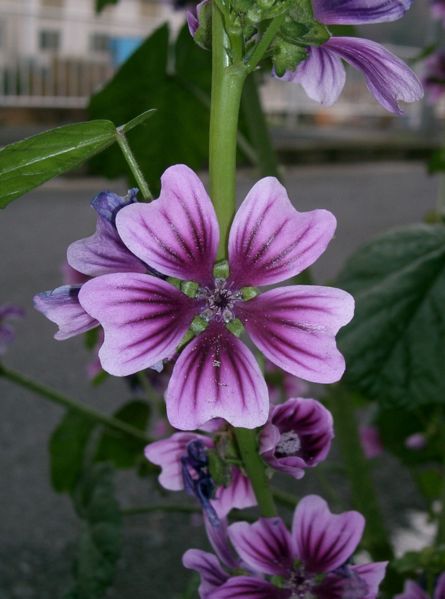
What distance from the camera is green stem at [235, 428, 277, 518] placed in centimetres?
30

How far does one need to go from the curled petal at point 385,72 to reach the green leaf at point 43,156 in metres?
0.08

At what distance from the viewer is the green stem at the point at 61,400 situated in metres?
0.72

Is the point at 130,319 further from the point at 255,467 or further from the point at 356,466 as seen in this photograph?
the point at 356,466

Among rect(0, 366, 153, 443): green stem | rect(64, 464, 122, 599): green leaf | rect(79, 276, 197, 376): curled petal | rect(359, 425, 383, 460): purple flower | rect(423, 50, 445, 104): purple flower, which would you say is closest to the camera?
rect(79, 276, 197, 376): curled petal

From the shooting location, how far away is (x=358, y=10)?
29cm

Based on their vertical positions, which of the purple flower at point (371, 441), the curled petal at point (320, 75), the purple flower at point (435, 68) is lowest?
the purple flower at point (371, 441)

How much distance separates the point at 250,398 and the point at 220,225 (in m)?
0.05

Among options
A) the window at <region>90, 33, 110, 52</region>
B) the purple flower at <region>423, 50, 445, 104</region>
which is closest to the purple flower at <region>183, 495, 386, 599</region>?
the purple flower at <region>423, 50, 445, 104</region>

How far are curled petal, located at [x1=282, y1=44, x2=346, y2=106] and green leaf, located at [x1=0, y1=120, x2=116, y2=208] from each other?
8cm

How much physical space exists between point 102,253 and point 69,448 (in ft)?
1.94

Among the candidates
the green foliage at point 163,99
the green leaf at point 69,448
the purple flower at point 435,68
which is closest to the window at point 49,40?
the purple flower at point 435,68

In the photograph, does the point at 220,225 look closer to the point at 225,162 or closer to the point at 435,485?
the point at 225,162

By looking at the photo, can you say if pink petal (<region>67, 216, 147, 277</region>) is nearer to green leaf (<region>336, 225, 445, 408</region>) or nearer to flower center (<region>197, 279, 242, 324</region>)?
flower center (<region>197, 279, 242, 324</region>)

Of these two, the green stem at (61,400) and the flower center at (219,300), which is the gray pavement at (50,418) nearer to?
the green stem at (61,400)
